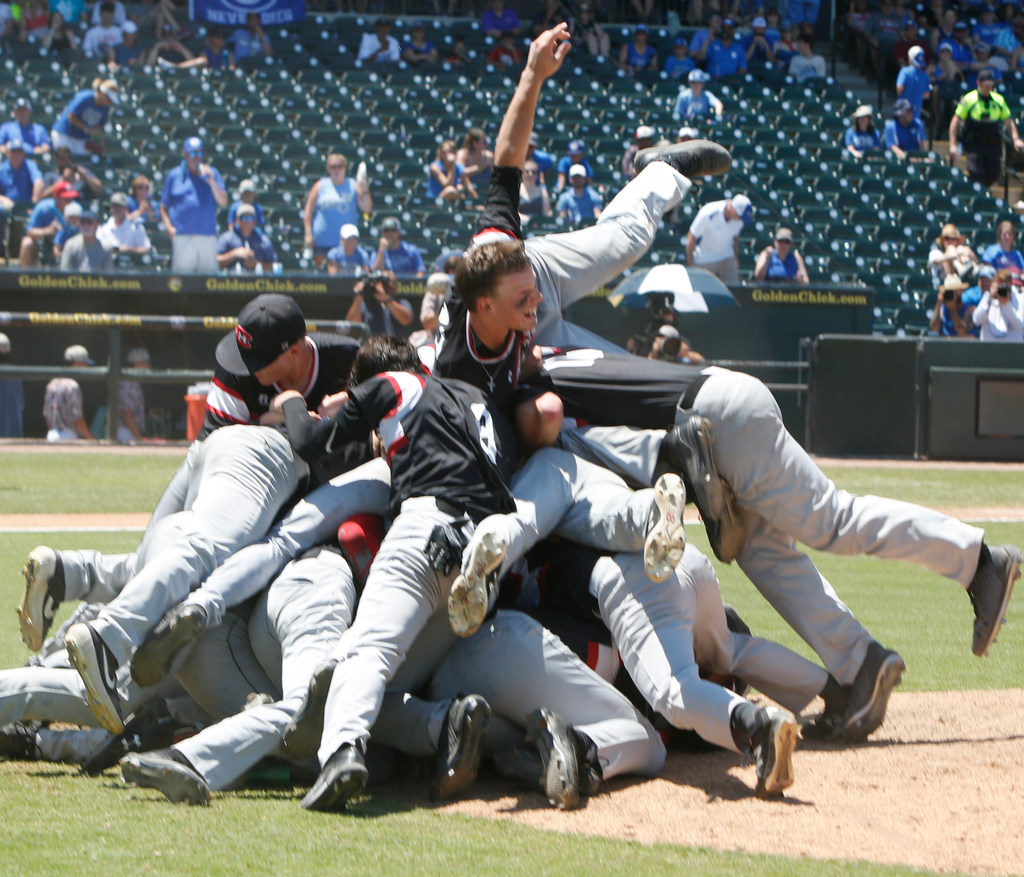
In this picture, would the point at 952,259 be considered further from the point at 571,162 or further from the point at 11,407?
the point at 11,407

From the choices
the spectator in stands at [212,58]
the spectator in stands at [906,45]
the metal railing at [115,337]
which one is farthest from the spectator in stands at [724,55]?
the metal railing at [115,337]

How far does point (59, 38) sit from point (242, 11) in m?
2.80

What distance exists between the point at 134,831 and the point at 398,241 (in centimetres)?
1208

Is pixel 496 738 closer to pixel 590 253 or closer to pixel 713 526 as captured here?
pixel 713 526

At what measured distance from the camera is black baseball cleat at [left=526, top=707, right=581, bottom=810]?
3.84 m

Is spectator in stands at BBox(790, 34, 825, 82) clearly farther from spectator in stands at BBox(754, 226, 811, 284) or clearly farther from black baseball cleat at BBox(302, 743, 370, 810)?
black baseball cleat at BBox(302, 743, 370, 810)

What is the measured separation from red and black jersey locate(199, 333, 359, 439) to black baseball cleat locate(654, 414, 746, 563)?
4.62 ft

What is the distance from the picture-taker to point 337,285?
14.8 metres

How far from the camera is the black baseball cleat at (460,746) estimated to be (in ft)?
12.9

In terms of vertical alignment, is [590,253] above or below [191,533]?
above

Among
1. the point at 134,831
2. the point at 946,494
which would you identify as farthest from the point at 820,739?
the point at 946,494

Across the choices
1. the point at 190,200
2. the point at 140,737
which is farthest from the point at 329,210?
the point at 140,737

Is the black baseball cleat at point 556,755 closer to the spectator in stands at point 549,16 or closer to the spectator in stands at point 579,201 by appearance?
the spectator in stands at point 579,201

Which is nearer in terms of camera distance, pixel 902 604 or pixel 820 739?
pixel 820 739
